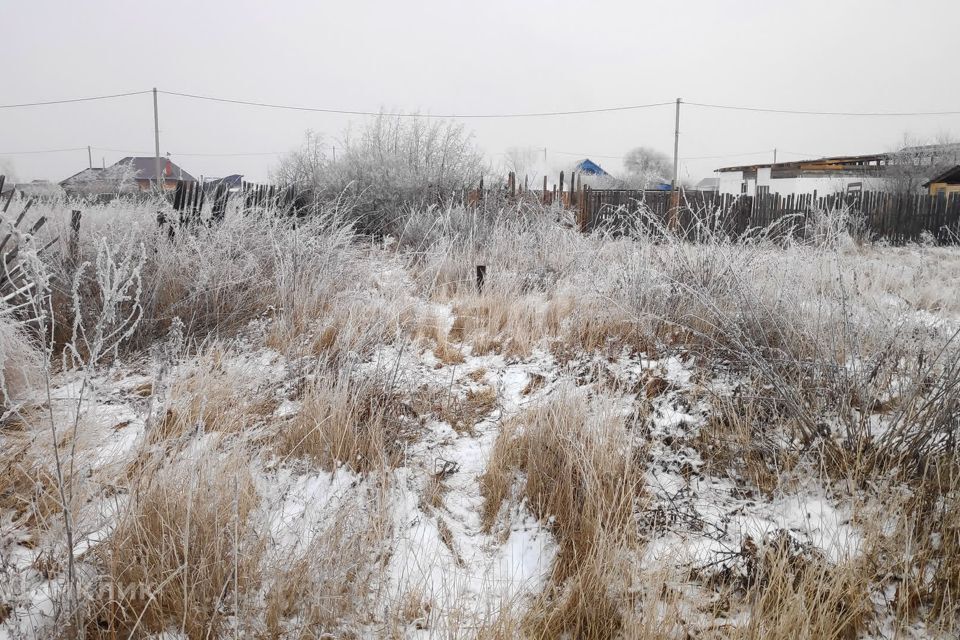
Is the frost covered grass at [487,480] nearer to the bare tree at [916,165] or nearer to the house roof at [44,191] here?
the house roof at [44,191]

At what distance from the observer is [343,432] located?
2.46 meters

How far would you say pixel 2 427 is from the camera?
258 centimetres

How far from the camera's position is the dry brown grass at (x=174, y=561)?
4.97 feet

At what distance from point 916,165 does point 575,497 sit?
36967mm

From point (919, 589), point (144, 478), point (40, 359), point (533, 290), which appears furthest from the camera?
point (533, 290)

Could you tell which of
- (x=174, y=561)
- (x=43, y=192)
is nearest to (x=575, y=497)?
(x=174, y=561)

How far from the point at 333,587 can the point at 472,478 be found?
980mm

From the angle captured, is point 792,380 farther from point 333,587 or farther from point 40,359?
point 40,359

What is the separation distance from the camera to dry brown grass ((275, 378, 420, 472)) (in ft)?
7.88

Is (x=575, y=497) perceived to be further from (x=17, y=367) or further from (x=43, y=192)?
(x=43, y=192)

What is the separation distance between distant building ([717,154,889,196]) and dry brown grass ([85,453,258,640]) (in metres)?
27.9

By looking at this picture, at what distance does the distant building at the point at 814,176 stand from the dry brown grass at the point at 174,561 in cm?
2790

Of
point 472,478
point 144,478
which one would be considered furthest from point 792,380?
point 144,478

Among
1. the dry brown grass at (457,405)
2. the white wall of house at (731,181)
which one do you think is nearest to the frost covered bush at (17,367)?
the dry brown grass at (457,405)
